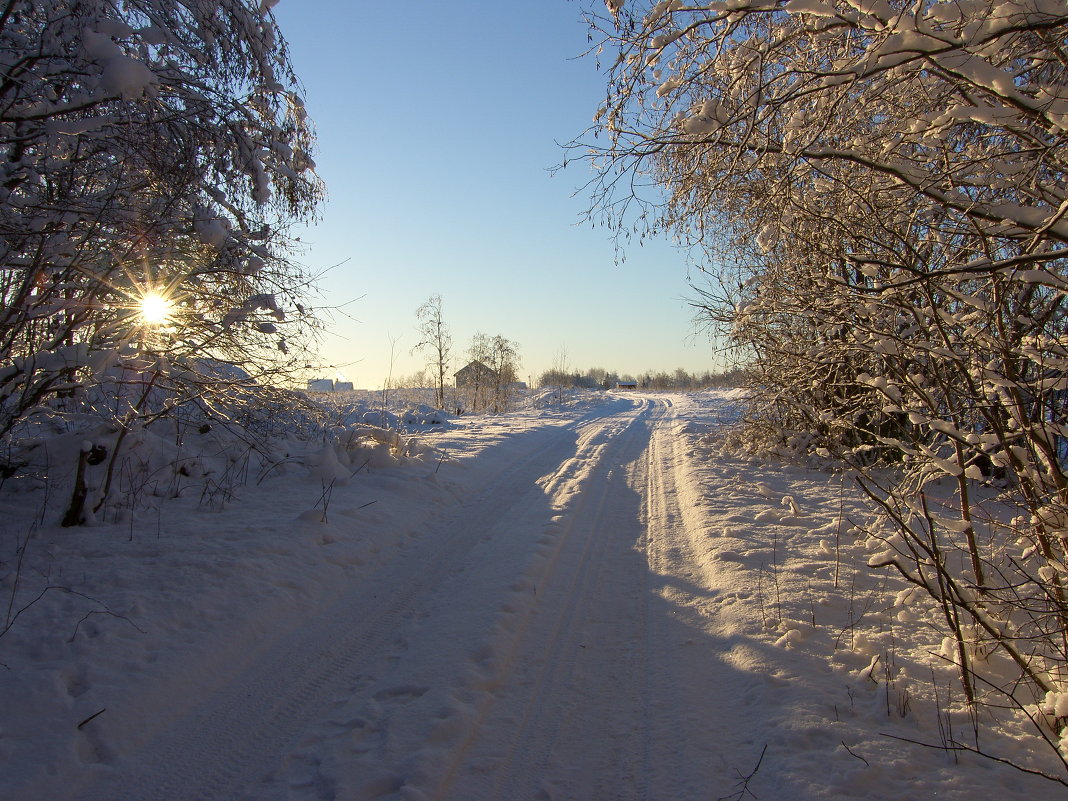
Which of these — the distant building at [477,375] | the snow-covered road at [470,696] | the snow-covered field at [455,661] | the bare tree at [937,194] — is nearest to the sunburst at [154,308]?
the snow-covered field at [455,661]

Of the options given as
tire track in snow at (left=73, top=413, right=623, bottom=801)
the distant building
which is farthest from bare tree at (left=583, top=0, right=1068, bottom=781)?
the distant building

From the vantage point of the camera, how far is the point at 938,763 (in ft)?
8.68

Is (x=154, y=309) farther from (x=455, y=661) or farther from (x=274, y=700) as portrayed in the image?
(x=455, y=661)

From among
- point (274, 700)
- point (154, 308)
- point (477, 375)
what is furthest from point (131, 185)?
point (477, 375)

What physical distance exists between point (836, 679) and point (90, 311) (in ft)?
20.9

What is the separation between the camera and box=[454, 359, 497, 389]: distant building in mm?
38781

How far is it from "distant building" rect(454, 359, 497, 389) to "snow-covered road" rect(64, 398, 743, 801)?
30.8 m

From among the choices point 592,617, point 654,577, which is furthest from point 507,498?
point 592,617

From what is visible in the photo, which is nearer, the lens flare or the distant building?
→ the lens flare

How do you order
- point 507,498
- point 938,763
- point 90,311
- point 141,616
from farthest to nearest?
point 507,498, point 90,311, point 141,616, point 938,763

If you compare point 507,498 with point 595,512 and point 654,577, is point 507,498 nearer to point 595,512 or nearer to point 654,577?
point 595,512

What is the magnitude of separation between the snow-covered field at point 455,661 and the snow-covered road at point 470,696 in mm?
16

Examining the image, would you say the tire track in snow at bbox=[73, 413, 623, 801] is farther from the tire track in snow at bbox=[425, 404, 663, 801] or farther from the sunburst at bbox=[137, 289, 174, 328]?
the sunburst at bbox=[137, 289, 174, 328]

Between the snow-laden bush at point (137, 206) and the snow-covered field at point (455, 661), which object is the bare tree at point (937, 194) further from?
the snow-laden bush at point (137, 206)
